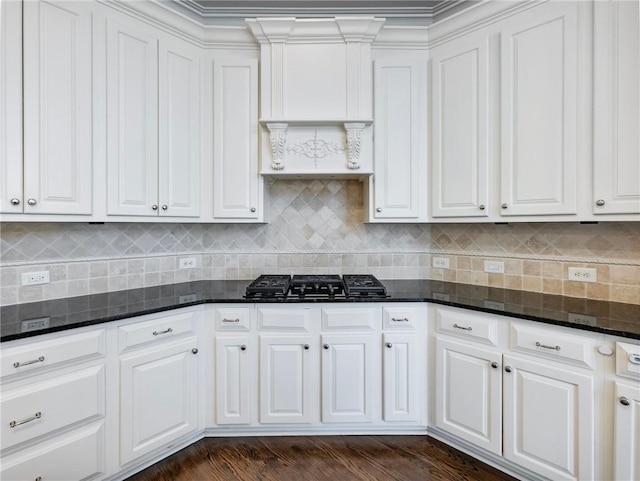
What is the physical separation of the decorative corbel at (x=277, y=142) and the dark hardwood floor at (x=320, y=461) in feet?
6.05

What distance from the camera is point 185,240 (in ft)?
8.54

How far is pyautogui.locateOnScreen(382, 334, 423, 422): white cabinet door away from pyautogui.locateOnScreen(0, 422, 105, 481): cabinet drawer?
1.61 metres

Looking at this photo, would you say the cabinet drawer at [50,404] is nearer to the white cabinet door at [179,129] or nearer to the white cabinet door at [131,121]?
the white cabinet door at [131,121]

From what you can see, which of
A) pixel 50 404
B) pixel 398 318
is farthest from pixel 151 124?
pixel 398 318

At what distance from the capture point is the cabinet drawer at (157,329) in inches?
67.6

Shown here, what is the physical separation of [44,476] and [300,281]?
1.61 m

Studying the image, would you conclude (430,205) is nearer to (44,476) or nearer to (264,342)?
(264,342)

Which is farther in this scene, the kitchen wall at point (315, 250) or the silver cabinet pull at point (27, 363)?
the kitchen wall at point (315, 250)

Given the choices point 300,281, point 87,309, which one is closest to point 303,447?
point 300,281

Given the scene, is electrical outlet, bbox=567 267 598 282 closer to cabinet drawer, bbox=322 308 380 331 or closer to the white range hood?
cabinet drawer, bbox=322 308 380 331

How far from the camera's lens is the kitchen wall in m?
1.86

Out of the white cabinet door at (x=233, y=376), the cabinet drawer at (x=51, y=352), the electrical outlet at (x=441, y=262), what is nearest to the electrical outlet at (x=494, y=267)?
the electrical outlet at (x=441, y=262)

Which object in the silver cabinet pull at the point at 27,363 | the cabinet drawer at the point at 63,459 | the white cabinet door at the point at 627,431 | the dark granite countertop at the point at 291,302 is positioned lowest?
the cabinet drawer at the point at 63,459

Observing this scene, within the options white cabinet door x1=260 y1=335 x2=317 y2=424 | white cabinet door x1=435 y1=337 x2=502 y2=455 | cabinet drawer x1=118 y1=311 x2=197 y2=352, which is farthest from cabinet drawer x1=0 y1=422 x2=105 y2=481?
white cabinet door x1=435 y1=337 x2=502 y2=455
